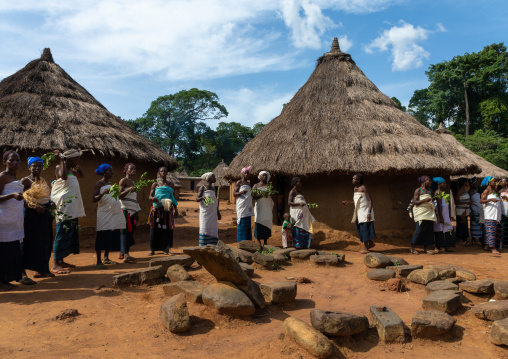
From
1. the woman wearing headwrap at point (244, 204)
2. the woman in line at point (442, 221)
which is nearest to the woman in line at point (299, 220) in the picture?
the woman wearing headwrap at point (244, 204)

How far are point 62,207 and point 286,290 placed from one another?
3.56 meters

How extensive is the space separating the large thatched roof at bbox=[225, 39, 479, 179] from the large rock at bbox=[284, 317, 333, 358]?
5143 mm

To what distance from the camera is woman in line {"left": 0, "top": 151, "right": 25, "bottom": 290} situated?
432 centimetres

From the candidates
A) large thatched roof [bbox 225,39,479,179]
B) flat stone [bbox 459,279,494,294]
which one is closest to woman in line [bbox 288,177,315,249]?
large thatched roof [bbox 225,39,479,179]

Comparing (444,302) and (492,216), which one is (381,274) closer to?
(444,302)

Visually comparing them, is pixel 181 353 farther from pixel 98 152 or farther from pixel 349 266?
pixel 98 152

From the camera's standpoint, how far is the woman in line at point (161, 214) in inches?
259

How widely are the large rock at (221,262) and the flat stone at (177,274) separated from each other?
2.51 ft

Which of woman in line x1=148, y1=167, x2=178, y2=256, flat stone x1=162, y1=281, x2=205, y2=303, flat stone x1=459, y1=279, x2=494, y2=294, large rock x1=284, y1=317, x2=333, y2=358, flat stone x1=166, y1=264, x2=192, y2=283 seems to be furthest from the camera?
woman in line x1=148, y1=167, x2=178, y2=256

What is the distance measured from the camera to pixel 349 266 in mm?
6090

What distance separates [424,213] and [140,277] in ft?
18.2

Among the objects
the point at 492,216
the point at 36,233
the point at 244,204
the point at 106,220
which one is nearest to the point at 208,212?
the point at 244,204

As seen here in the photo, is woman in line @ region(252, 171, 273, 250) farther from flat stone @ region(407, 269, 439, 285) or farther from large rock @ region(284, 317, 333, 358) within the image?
large rock @ region(284, 317, 333, 358)

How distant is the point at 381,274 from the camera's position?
512 cm
